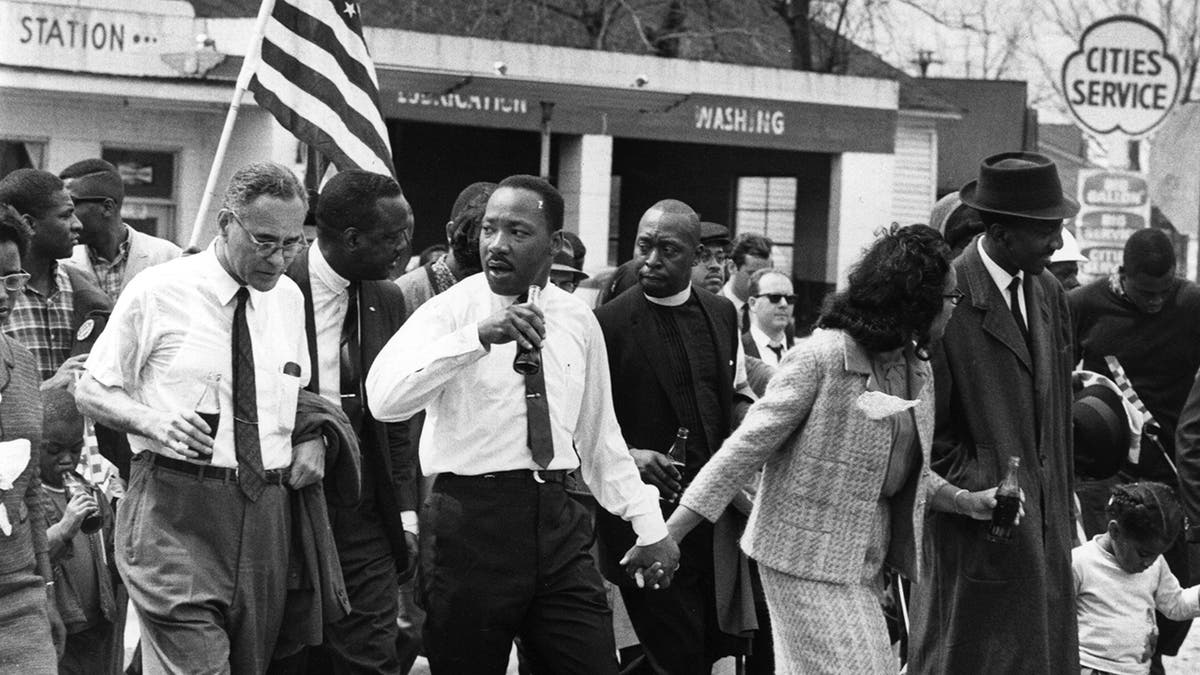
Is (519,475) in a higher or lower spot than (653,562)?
higher

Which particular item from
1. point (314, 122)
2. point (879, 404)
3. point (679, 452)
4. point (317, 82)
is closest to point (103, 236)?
point (314, 122)

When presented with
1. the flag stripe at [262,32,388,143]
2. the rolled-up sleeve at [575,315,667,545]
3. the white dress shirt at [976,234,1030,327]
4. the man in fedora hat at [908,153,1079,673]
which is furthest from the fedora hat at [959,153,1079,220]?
the flag stripe at [262,32,388,143]

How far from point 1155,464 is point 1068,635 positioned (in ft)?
11.2

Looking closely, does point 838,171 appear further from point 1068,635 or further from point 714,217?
point 1068,635

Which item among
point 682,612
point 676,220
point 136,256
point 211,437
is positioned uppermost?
point 676,220

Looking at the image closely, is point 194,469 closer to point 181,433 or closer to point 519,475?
point 181,433

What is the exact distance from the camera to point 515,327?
607 centimetres

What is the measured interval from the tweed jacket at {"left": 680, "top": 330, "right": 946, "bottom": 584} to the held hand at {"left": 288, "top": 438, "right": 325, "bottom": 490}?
1.16 metres

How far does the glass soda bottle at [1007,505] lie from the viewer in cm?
705

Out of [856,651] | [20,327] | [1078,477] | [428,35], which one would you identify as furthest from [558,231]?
[428,35]

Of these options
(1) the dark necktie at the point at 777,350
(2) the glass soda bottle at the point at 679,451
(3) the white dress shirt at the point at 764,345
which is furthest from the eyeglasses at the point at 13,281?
(1) the dark necktie at the point at 777,350

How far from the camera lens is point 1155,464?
1077cm

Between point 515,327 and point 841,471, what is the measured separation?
1147 mm

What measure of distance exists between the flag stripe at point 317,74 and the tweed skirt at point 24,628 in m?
4.77
